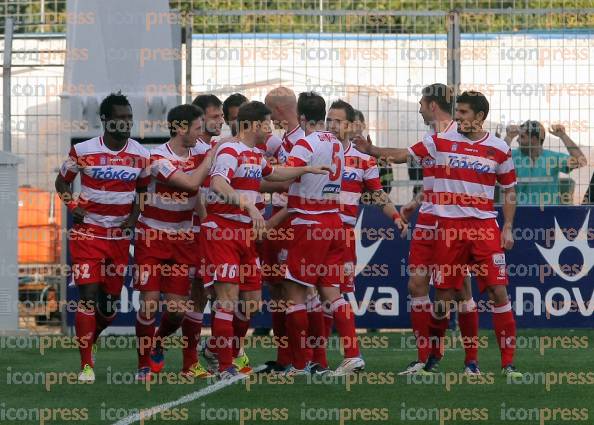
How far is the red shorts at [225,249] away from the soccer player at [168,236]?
47 centimetres

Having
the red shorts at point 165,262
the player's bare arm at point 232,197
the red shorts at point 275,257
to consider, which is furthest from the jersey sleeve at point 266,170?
the red shorts at point 165,262

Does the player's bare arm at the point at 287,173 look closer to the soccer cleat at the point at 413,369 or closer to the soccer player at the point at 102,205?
the soccer player at the point at 102,205

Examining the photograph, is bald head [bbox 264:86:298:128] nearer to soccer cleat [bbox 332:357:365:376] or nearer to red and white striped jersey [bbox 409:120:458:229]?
red and white striped jersey [bbox 409:120:458:229]

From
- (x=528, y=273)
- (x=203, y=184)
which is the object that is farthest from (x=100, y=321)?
(x=528, y=273)

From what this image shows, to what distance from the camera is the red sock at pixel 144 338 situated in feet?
37.6

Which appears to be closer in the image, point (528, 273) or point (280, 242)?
point (280, 242)

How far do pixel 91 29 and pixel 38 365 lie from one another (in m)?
5.04

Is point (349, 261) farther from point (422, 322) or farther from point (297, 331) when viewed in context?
point (297, 331)

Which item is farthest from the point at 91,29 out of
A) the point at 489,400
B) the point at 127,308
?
the point at 489,400

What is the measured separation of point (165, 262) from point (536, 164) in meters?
6.06

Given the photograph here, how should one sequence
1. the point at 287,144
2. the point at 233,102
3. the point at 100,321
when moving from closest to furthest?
the point at 100,321, the point at 287,144, the point at 233,102

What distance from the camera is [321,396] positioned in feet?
32.9

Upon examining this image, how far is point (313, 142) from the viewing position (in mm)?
11359

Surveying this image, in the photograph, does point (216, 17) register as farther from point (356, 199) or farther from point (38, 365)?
point (38, 365)
